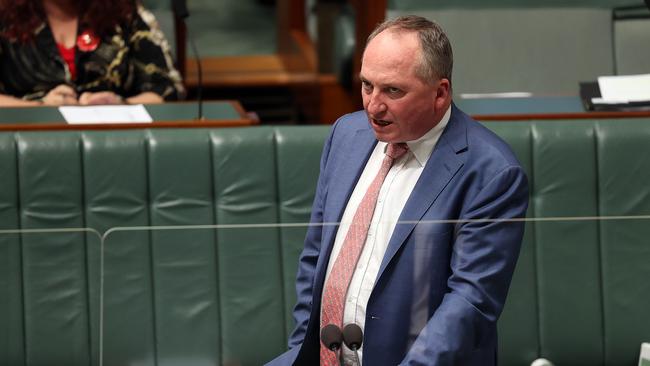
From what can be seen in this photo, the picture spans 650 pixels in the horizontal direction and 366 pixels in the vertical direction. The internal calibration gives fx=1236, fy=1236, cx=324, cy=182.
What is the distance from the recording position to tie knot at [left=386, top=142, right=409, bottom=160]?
4.48ft

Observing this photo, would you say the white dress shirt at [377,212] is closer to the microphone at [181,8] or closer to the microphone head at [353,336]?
the microphone head at [353,336]

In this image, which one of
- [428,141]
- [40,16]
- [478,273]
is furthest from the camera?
[40,16]

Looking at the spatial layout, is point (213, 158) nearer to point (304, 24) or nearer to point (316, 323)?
point (316, 323)

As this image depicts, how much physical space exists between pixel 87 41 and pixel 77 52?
29 millimetres

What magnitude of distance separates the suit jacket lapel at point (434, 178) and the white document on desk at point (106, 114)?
2.41 ft

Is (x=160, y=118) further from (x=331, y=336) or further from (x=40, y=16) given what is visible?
(x=331, y=336)

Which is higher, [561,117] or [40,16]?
[40,16]

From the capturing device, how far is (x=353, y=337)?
1.27 metres

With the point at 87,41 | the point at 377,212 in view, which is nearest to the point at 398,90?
the point at 377,212

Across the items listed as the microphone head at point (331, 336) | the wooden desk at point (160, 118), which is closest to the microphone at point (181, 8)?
the wooden desk at point (160, 118)

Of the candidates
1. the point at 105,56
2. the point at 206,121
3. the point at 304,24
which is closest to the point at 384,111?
the point at 206,121

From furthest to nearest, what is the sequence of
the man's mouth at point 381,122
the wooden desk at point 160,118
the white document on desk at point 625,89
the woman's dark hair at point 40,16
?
the woman's dark hair at point 40,16 < the white document on desk at point 625,89 < the wooden desk at point 160,118 < the man's mouth at point 381,122

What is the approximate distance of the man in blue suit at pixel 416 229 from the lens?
1.24 meters

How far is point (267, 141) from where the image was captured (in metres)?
1.82
